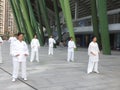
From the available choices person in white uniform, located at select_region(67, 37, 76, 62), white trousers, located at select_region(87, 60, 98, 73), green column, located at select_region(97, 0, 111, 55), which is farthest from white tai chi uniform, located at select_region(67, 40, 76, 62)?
green column, located at select_region(97, 0, 111, 55)

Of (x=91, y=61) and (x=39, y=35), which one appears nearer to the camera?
(x=91, y=61)

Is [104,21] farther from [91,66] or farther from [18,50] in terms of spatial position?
[18,50]

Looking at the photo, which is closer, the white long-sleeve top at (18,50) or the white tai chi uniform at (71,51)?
the white long-sleeve top at (18,50)

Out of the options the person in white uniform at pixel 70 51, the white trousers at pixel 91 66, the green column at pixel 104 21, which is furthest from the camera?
the green column at pixel 104 21

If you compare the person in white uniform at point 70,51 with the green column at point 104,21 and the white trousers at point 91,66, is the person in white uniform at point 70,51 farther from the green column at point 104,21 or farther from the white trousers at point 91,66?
the green column at point 104,21

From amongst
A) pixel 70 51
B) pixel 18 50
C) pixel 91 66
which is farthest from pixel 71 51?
pixel 18 50

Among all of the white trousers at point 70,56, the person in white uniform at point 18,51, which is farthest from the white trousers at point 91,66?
the white trousers at point 70,56

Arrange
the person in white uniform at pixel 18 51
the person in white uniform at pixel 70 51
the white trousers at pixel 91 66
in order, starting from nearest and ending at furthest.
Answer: the person in white uniform at pixel 18 51 < the white trousers at pixel 91 66 < the person in white uniform at pixel 70 51

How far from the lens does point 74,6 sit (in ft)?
184

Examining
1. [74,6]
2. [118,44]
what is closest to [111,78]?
[118,44]

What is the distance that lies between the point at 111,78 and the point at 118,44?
29.7 meters

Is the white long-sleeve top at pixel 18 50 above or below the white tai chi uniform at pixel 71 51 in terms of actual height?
above

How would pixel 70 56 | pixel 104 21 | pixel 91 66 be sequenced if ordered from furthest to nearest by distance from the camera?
pixel 104 21 < pixel 70 56 < pixel 91 66

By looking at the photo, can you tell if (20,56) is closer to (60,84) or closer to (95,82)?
(60,84)
